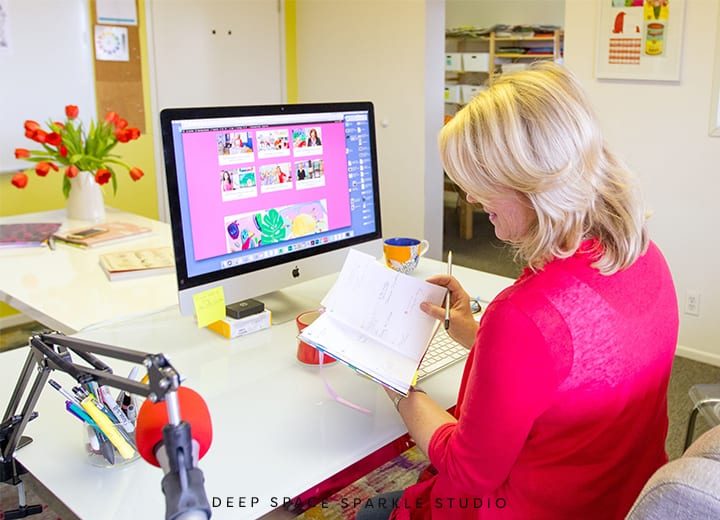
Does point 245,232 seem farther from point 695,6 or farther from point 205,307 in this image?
point 695,6

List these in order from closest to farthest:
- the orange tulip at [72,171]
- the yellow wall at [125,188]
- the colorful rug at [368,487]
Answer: the colorful rug at [368,487] → the orange tulip at [72,171] → the yellow wall at [125,188]

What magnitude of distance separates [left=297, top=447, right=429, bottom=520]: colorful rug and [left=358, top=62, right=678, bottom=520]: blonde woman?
1.02 meters

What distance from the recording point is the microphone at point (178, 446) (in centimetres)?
Answer: 63

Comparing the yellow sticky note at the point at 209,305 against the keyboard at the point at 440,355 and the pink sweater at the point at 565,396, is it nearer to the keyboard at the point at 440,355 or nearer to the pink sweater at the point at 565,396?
the keyboard at the point at 440,355

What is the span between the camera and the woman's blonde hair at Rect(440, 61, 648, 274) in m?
1.00

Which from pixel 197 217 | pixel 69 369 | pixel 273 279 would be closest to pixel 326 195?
pixel 273 279

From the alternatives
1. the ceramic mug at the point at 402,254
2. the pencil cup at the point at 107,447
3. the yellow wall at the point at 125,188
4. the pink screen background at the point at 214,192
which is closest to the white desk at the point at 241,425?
the pencil cup at the point at 107,447

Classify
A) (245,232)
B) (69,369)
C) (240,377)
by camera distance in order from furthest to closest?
(245,232) < (240,377) < (69,369)

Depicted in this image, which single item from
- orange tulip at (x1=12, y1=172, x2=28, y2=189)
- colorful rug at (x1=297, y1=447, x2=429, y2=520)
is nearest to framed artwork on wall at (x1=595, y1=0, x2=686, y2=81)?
colorful rug at (x1=297, y1=447, x2=429, y2=520)

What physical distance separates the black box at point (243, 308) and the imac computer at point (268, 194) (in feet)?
0.11

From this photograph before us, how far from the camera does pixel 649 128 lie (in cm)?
304

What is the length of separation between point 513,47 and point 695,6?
2654 mm

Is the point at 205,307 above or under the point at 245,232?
under

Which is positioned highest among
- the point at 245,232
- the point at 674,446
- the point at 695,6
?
the point at 695,6
